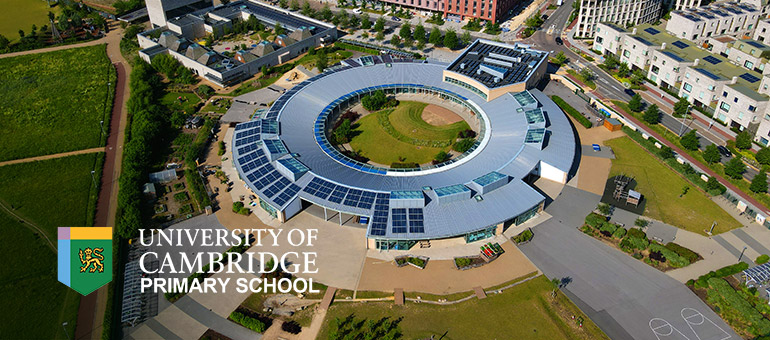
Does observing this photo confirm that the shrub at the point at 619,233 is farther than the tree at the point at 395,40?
No

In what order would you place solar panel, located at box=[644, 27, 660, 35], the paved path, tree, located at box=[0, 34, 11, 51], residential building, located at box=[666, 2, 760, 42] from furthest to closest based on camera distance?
1. tree, located at box=[0, 34, 11, 51]
2. solar panel, located at box=[644, 27, 660, 35]
3. residential building, located at box=[666, 2, 760, 42]
4. the paved path

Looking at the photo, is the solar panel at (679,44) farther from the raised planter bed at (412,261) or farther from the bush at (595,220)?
the raised planter bed at (412,261)

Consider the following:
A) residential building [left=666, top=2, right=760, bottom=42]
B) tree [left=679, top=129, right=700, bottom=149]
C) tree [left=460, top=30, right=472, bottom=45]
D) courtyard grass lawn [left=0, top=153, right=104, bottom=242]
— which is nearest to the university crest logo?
courtyard grass lawn [left=0, top=153, right=104, bottom=242]

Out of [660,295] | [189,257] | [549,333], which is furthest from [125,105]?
[660,295]

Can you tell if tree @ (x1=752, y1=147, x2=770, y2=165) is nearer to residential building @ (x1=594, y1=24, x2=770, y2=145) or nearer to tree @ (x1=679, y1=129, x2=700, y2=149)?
residential building @ (x1=594, y1=24, x2=770, y2=145)

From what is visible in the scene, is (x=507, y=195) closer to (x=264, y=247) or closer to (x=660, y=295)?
(x=660, y=295)

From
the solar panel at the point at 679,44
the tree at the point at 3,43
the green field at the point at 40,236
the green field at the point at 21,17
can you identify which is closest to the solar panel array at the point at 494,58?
the solar panel at the point at 679,44
